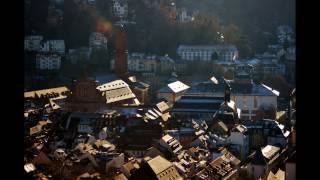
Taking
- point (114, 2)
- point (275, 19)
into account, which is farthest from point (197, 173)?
point (275, 19)

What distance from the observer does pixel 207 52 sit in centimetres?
2314

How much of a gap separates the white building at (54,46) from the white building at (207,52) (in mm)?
4979

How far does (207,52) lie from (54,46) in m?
6.53

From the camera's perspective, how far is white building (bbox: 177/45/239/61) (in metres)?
22.8

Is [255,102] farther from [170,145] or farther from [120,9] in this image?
[120,9]

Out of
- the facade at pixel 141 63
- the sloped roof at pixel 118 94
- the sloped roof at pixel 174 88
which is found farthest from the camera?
the facade at pixel 141 63

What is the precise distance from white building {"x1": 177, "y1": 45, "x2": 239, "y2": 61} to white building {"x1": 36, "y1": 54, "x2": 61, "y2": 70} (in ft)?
16.9

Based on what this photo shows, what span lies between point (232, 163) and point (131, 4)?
19.6 metres

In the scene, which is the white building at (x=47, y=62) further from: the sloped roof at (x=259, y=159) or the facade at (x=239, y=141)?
the sloped roof at (x=259, y=159)

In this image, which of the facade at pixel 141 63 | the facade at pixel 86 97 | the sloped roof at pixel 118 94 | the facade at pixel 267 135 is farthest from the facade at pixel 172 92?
the facade at pixel 267 135

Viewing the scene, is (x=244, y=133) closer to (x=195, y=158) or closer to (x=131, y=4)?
(x=195, y=158)

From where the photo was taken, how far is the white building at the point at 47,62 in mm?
21875

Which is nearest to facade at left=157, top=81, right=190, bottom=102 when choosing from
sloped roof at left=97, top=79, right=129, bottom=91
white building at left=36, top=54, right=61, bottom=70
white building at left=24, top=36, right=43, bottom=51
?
sloped roof at left=97, top=79, right=129, bottom=91

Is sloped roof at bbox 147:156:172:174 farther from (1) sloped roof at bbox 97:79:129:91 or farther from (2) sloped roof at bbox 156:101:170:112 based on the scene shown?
(1) sloped roof at bbox 97:79:129:91
